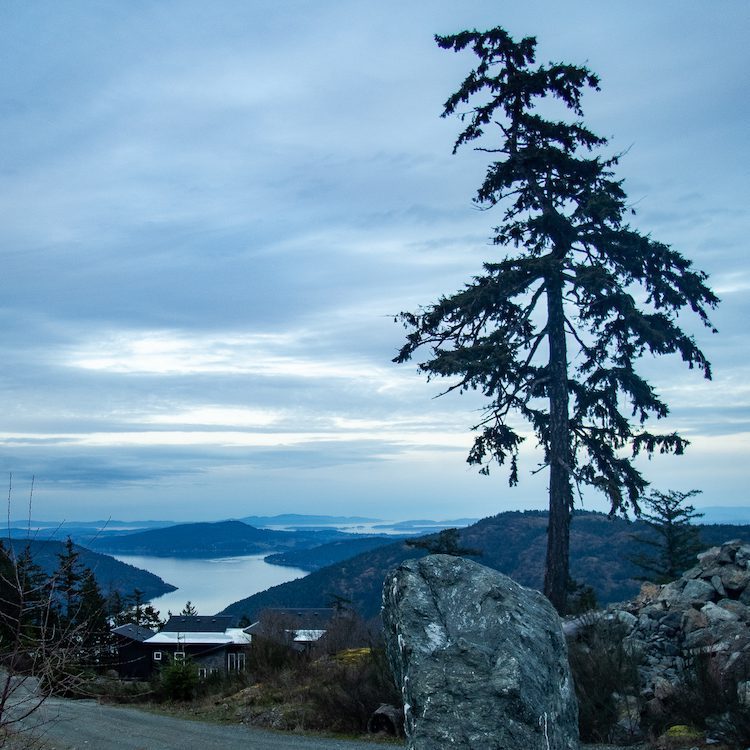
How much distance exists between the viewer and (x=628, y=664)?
397 inches

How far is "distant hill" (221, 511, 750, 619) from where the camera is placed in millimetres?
57125

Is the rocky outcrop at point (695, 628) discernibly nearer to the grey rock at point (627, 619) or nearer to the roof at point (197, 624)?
the grey rock at point (627, 619)

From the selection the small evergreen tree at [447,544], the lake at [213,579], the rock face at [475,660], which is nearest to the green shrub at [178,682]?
the small evergreen tree at [447,544]

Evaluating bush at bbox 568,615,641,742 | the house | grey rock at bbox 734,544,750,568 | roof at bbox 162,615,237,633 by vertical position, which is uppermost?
grey rock at bbox 734,544,750,568

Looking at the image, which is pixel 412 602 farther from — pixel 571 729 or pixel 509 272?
pixel 509 272

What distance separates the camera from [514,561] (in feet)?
230

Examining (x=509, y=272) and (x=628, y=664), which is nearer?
(x=628, y=664)

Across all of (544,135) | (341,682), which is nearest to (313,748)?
(341,682)

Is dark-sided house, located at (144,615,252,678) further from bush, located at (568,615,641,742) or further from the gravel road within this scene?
bush, located at (568,615,641,742)

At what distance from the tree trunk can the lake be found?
5210 centimetres

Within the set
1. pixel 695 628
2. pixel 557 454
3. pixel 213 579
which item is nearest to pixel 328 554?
pixel 213 579

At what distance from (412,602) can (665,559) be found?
2481 centimetres

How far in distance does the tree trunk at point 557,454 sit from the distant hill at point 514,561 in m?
37.2

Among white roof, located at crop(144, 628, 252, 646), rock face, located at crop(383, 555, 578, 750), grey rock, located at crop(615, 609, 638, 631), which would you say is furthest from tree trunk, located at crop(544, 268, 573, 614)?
white roof, located at crop(144, 628, 252, 646)
